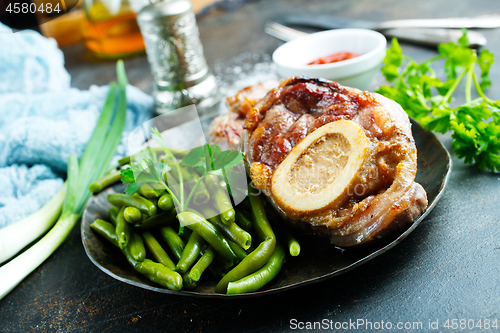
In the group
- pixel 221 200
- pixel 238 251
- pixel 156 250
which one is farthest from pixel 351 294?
pixel 156 250

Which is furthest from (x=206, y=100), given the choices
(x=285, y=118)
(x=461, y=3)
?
(x=461, y=3)

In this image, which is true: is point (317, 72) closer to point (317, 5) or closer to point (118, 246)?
point (118, 246)

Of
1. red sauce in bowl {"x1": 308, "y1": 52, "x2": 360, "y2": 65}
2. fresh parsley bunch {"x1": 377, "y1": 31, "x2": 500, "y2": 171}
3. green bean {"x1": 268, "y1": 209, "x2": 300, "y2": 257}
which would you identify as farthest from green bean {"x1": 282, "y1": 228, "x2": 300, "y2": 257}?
red sauce in bowl {"x1": 308, "y1": 52, "x2": 360, "y2": 65}

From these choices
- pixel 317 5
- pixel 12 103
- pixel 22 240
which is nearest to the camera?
pixel 22 240

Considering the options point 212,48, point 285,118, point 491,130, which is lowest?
point 212,48

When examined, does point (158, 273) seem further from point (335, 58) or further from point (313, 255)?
point (335, 58)

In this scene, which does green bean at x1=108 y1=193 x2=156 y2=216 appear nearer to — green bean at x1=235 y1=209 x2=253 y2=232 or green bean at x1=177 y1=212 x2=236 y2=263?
green bean at x1=177 y1=212 x2=236 y2=263

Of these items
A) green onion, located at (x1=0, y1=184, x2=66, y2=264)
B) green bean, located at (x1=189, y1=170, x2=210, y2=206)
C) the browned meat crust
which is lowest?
green onion, located at (x1=0, y1=184, x2=66, y2=264)
